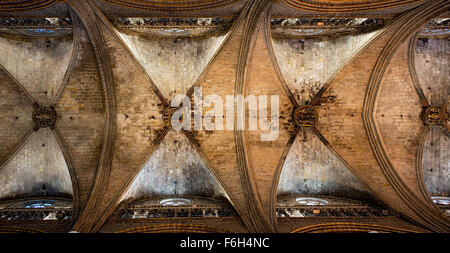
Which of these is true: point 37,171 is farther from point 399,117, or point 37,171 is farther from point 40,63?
point 399,117

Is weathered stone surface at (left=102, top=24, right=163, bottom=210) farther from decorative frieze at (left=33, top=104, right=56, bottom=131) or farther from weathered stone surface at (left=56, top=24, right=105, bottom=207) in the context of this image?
decorative frieze at (left=33, top=104, right=56, bottom=131)

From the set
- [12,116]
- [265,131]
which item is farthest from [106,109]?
[265,131]

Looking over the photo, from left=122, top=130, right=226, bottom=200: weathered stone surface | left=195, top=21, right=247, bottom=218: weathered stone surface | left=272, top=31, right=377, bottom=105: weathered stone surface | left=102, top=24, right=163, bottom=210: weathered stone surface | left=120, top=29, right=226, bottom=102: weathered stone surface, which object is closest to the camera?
left=195, top=21, right=247, bottom=218: weathered stone surface

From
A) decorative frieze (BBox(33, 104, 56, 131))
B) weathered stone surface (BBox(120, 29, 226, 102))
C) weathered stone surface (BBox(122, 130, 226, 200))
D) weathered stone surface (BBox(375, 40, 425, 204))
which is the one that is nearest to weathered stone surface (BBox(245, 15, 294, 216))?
weathered stone surface (BBox(122, 130, 226, 200))

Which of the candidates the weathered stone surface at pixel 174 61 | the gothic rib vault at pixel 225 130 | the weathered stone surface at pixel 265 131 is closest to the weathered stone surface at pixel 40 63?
the gothic rib vault at pixel 225 130

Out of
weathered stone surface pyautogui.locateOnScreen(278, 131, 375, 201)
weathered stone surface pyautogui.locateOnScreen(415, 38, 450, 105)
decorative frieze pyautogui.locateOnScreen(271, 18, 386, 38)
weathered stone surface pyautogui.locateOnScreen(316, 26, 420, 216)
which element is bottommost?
weathered stone surface pyautogui.locateOnScreen(278, 131, 375, 201)

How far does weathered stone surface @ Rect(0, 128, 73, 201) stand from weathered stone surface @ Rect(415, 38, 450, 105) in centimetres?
1505

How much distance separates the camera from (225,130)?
936cm

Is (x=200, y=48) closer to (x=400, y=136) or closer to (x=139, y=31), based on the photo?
(x=139, y=31)

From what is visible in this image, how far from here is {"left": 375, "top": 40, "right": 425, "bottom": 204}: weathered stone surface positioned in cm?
903

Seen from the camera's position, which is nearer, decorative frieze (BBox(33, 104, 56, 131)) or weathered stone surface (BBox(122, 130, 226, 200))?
decorative frieze (BBox(33, 104, 56, 131))

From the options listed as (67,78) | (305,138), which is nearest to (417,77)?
(305,138)

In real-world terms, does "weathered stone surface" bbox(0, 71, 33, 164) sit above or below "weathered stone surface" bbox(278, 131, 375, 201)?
above

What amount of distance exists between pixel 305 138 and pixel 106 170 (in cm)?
815
